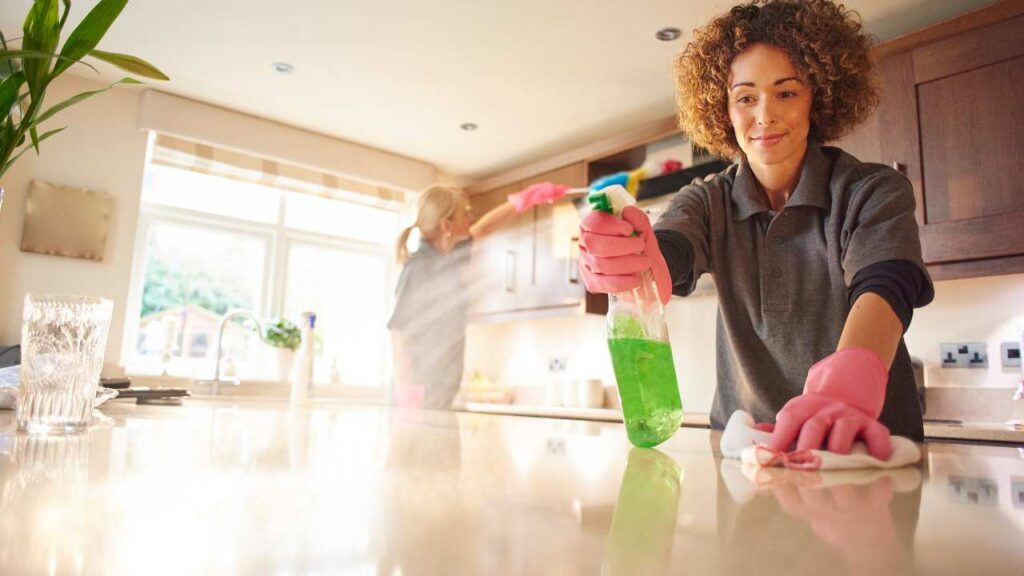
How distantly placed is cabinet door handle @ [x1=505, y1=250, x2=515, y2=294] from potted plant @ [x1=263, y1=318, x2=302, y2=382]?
1250mm

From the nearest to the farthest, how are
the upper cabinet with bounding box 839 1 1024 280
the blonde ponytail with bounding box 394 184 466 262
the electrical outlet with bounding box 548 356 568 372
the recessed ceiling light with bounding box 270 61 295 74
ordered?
the upper cabinet with bounding box 839 1 1024 280 → the blonde ponytail with bounding box 394 184 466 262 → the recessed ceiling light with bounding box 270 61 295 74 → the electrical outlet with bounding box 548 356 568 372

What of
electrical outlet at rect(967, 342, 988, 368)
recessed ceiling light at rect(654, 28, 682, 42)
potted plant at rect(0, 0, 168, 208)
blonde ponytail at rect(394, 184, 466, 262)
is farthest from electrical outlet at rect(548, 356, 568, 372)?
potted plant at rect(0, 0, 168, 208)

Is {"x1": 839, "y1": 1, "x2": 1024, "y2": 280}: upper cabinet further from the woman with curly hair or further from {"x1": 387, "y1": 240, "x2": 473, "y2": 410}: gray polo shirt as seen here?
{"x1": 387, "y1": 240, "x2": 473, "y2": 410}: gray polo shirt

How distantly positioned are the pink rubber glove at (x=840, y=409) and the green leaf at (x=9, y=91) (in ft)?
2.79

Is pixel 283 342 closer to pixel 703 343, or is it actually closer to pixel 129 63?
pixel 703 343

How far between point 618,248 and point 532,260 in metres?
3.21

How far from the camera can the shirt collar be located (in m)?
1.02

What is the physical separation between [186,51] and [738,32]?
297 centimetres

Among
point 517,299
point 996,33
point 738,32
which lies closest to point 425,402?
point 517,299

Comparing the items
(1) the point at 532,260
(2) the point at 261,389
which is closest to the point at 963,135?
(1) the point at 532,260

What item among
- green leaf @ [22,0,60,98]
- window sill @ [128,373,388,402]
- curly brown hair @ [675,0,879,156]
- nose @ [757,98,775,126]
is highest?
curly brown hair @ [675,0,879,156]

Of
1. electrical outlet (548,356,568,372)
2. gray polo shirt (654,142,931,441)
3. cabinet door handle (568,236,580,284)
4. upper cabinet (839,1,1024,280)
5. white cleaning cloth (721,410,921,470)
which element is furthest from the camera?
electrical outlet (548,356,568,372)

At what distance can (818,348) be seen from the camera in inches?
41.5

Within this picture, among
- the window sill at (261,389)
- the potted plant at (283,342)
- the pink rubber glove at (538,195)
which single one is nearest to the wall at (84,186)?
the window sill at (261,389)
